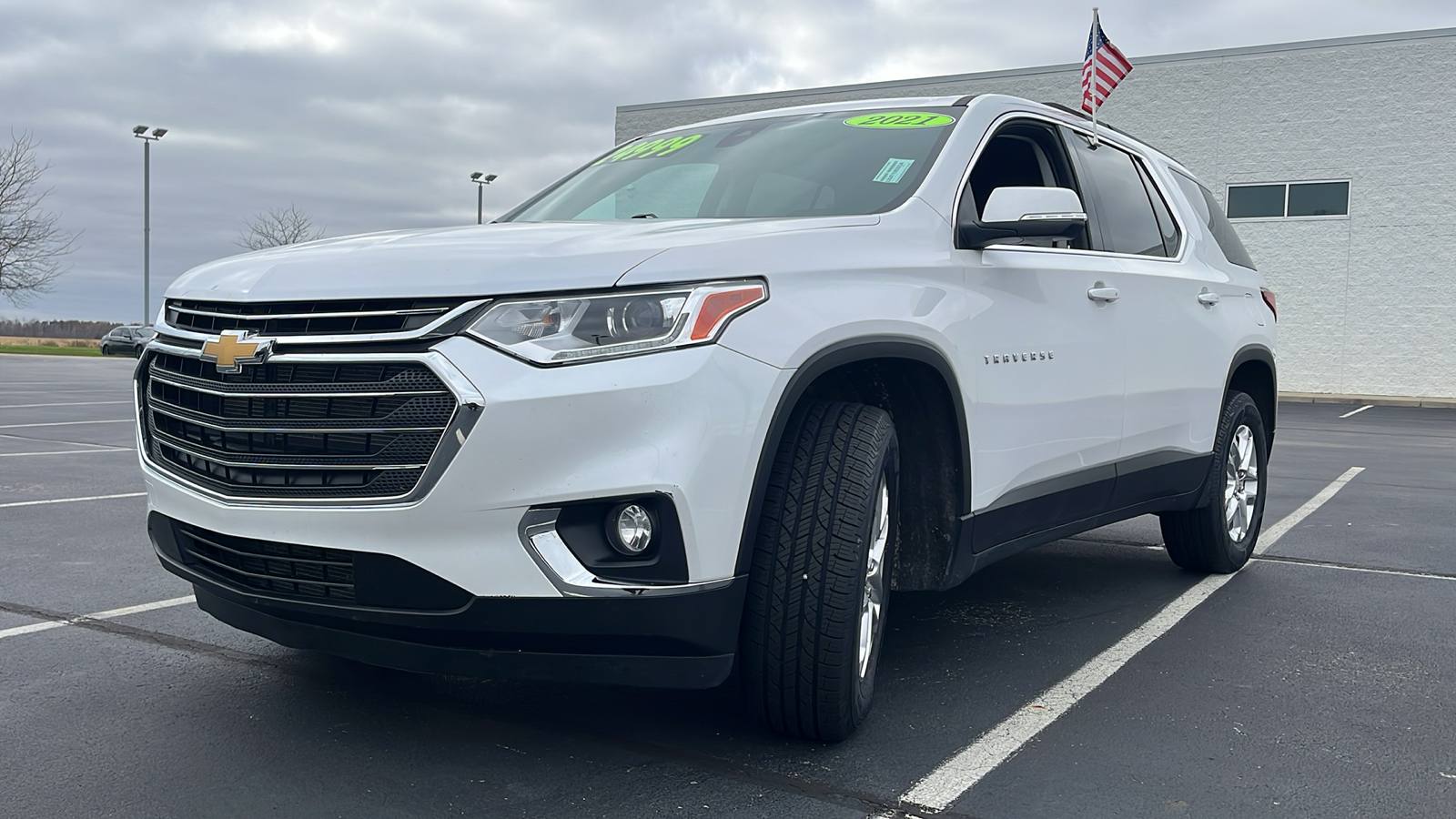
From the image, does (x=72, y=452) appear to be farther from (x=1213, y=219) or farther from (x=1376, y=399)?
(x=1376, y=399)

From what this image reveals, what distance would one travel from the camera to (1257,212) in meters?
26.7

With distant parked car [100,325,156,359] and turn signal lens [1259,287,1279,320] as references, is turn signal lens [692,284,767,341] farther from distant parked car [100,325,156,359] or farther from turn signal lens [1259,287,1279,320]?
distant parked car [100,325,156,359]

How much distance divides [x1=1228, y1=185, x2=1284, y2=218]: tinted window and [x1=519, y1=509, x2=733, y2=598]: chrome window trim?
2636 cm

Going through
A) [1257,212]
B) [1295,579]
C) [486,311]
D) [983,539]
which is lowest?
[1295,579]

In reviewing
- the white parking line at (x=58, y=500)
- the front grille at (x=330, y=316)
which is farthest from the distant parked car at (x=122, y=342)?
the front grille at (x=330, y=316)

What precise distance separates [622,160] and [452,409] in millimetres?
2330

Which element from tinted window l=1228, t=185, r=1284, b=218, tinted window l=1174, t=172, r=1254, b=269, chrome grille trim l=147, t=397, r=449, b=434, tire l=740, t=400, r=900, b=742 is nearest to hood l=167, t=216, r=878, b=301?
chrome grille trim l=147, t=397, r=449, b=434

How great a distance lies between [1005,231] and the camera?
3725 millimetres

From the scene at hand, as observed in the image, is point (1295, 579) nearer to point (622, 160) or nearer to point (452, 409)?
point (622, 160)

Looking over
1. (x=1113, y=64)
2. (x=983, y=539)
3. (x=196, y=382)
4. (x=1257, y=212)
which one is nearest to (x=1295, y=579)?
(x=983, y=539)

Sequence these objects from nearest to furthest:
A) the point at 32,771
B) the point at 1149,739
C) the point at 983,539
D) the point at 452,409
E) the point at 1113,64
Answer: the point at 452,409, the point at 32,771, the point at 1149,739, the point at 983,539, the point at 1113,64

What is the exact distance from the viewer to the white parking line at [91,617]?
4.34 meters

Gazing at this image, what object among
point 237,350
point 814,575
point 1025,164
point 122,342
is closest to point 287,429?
point 237,350

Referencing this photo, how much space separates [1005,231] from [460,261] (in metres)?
1.69
